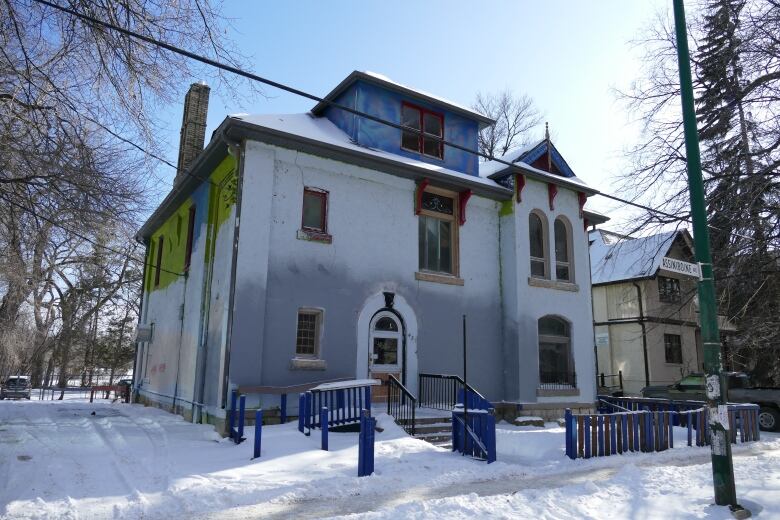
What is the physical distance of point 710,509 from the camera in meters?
6.84

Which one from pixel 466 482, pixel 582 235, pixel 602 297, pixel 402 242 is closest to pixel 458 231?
pixel 402 242

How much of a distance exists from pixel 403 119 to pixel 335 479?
1102 centimetres

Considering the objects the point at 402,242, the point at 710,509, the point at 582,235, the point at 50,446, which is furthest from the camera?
the point at 582,235

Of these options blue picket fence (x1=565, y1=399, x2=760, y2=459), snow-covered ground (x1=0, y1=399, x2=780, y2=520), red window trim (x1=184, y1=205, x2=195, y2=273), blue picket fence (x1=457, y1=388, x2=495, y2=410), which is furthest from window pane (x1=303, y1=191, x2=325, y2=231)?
blue picket fence (x1=565, y1=399, x2=760, y2=459)

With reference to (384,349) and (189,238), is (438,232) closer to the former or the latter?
(384,349)

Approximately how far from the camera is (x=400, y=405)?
13094mm

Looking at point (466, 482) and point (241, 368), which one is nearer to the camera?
point (466, 482)

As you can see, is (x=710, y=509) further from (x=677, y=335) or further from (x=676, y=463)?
(x=677, y=335)

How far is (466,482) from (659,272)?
81.5 ft

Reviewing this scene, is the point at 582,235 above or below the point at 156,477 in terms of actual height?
above

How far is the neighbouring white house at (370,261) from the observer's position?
13008 mm

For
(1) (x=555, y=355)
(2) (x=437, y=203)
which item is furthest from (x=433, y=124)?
(1) (x=555, y=355)

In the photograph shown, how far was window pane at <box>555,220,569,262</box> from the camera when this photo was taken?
60.7ft

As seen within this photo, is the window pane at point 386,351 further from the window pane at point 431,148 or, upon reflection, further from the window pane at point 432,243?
the window pane at point 431,148
